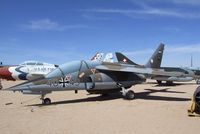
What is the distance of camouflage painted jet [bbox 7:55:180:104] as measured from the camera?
13.0 metres

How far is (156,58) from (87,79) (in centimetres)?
861

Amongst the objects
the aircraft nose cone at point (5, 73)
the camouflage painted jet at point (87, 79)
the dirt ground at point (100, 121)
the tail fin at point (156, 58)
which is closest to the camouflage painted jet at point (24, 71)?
the aircraft nose cone at point (5, 73)

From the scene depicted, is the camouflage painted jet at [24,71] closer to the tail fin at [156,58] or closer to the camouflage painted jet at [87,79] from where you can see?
the camouflage painted jet at [87,79]

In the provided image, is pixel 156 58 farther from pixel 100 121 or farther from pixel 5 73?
pixel 100 121

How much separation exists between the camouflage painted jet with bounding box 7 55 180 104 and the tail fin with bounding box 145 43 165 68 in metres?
4.08

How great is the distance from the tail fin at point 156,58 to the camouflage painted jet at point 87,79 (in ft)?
13.4

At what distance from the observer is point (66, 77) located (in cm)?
1384

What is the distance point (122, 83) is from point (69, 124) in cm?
804

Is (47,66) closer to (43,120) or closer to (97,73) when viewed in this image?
→ (97,73)

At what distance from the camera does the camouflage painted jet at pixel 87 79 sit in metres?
13.0

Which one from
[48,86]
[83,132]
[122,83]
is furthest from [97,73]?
[83,132]

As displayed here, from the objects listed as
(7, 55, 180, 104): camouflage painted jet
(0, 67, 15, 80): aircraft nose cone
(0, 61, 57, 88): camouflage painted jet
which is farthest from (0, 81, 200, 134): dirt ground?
(0, 67, 15, 80): aircraft nose cone

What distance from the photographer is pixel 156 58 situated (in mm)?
21531

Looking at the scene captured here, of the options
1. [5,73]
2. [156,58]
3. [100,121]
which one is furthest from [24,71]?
[100,121]
